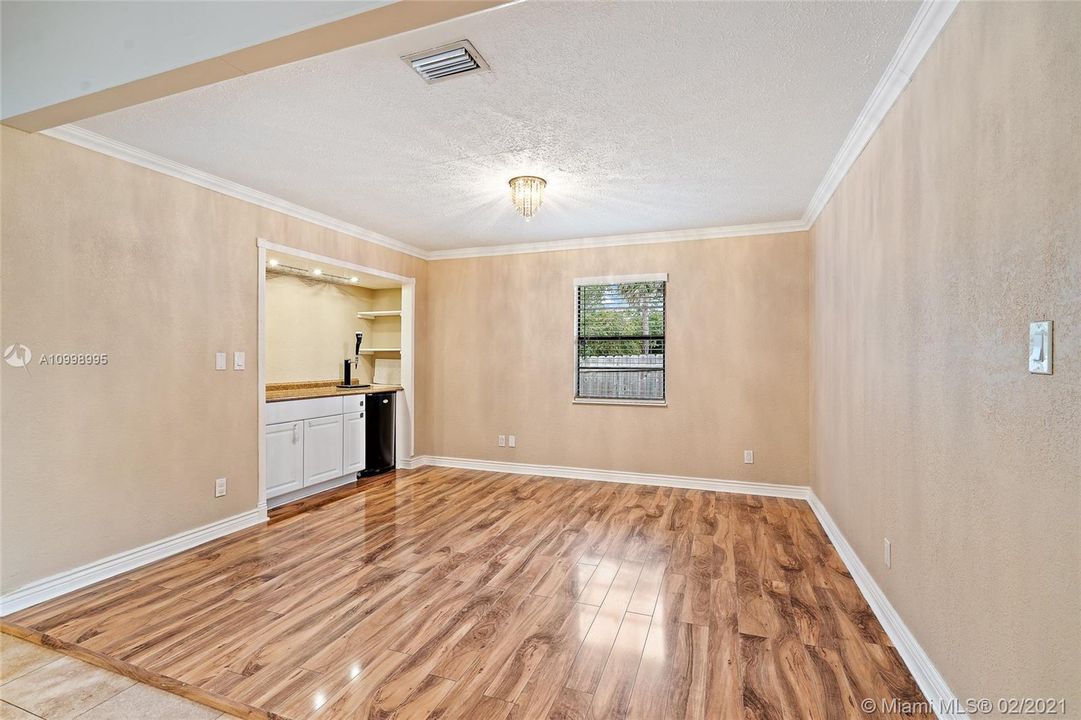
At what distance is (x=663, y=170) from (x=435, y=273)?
133 inches

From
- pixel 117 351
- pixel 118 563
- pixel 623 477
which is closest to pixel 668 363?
pixel 623 477

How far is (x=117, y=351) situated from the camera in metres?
3.00

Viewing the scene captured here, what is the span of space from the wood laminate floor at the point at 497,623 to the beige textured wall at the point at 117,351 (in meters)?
0.40

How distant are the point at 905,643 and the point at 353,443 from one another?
4589 millimetres

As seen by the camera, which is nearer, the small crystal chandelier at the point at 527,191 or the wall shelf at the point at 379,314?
the small crystal chandelier at the point at 527,191

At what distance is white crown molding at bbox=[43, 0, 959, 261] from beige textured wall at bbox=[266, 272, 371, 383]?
1077 millimetres

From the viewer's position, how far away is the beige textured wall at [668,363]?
4.63 metres

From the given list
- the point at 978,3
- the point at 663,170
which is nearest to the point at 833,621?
the point at 978,3

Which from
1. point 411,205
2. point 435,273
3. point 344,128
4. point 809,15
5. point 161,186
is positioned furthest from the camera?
point 435,273

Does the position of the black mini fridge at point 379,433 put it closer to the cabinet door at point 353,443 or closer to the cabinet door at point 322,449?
the cabinet door at point 353,443

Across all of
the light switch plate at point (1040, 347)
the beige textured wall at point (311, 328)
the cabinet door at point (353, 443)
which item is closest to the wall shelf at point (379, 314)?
the beige textured wall at point (311, 328)

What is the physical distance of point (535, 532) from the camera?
3684 mm

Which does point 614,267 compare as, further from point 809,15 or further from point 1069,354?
point 1069,354

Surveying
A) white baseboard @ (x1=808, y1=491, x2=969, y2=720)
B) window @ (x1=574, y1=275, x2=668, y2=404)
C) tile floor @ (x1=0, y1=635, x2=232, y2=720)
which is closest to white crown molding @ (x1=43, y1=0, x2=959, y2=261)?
window @ (x1=574, y1=275, x2=668, y2=404)
